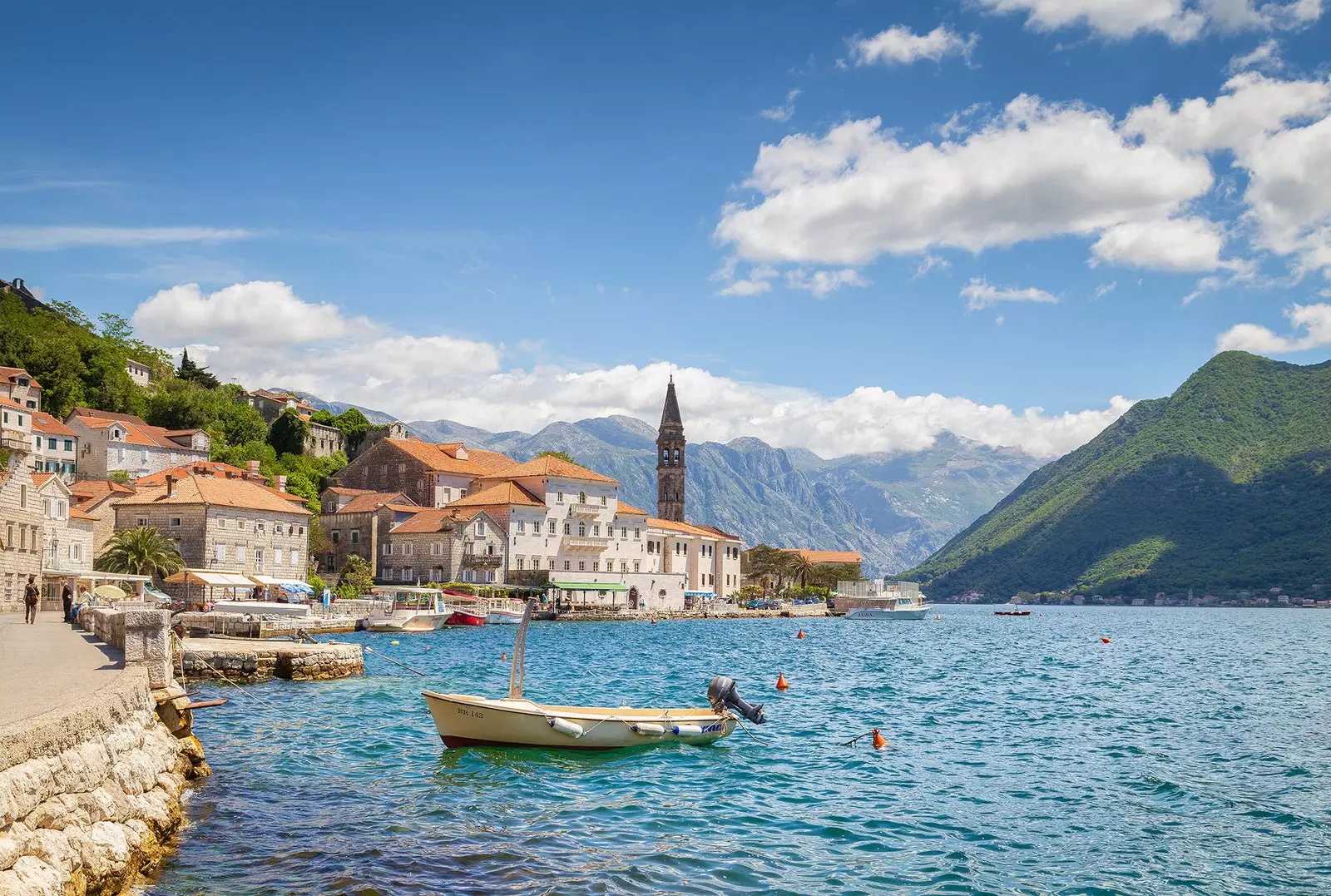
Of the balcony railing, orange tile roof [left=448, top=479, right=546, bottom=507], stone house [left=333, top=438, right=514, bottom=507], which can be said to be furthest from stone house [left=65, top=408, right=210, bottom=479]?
the balcony railing

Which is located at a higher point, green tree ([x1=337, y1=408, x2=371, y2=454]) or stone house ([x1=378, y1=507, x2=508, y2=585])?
green tree ([x1=337, y1=408, x2=371, y2=454])

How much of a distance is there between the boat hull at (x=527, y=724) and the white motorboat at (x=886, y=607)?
9868 centimetres

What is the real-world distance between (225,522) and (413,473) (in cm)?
3308

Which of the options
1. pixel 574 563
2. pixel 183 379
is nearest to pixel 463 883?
pixel 574 563

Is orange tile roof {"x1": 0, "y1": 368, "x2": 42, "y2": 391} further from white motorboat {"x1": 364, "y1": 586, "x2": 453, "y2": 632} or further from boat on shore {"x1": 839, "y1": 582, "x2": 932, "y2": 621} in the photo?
boat on shore {"x1": 839, "y1": 582, "x2": 932, "y2": 621}

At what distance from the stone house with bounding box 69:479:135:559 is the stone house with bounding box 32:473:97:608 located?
3712 millimetres

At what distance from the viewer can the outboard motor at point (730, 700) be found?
83.6ft

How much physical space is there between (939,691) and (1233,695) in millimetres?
10296

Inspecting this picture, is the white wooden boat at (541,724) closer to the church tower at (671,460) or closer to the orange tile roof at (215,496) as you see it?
the orange tile roof at (215,496)

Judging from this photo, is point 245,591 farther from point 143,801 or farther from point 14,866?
point 14,866

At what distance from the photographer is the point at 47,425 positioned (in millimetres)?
83688

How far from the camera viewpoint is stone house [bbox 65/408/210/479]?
8906cm

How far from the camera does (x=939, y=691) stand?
38250 mm

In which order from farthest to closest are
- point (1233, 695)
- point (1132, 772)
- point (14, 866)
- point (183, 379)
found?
point (183, 379) < point (1233, 695) < point (1132, 772) < point (14, 866)
